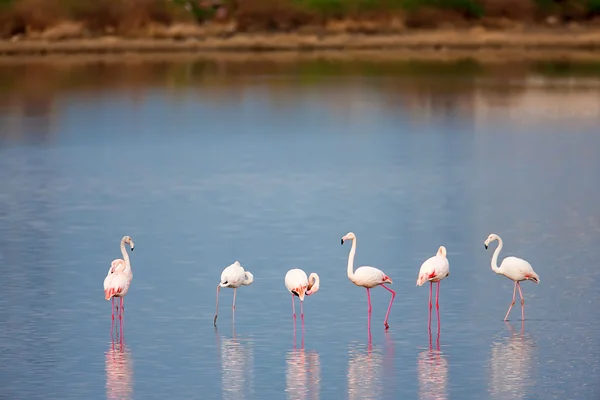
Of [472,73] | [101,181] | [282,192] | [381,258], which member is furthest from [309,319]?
[472,73]

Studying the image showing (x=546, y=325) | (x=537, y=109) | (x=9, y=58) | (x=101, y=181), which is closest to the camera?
(x=546, y=325)

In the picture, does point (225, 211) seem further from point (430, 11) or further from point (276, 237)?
point (430, 11)

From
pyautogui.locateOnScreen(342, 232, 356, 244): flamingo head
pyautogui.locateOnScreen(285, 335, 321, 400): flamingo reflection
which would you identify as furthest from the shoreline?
pyautogui.locateOnScreen(285, 335, 321, 400): flamingo reflection

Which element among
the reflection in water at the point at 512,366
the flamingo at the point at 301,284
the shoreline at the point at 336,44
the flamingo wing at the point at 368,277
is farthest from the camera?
the shoreline at the point at 336,44

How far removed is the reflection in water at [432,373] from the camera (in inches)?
434

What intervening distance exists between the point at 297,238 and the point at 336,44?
44039mm

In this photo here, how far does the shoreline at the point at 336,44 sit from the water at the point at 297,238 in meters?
20.8

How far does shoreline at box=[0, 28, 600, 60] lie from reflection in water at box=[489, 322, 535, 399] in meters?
46.7

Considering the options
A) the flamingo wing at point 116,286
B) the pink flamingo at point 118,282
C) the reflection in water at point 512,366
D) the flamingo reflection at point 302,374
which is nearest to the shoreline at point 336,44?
the pink flamingo at point 118,282

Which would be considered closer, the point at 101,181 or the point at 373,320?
the point at 373,320

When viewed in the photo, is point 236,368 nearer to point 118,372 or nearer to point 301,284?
point 118,372

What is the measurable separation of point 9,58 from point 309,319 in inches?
1812

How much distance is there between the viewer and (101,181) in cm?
2462

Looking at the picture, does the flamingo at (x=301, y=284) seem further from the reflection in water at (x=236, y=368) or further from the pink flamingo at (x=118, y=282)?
the pink flamingo at (x=118, y=282)
